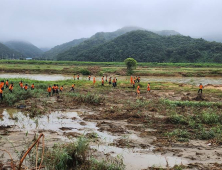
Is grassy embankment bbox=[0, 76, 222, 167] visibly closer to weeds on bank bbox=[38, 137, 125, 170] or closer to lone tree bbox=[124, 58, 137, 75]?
weeds on bank bbox=[38, 137, 125, 170]

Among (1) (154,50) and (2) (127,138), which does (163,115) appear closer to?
(2) (127,138)

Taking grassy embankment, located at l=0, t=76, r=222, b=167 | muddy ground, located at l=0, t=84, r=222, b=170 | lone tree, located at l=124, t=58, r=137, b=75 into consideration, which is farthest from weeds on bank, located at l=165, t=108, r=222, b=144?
lone tree, located at l=124, t=58, r=137, b=75

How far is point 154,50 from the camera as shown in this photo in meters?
89.5

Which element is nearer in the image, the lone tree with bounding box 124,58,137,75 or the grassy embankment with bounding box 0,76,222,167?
the grassy embankment with bounding box 0,76,222,167

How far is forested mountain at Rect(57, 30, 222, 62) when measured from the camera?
261 ft

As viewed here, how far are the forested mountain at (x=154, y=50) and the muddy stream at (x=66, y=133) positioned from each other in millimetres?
76353

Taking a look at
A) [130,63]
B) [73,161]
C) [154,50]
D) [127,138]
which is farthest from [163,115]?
[154,50]

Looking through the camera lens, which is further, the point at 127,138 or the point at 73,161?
the point at 127,138

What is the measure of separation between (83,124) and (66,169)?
14.9 feet

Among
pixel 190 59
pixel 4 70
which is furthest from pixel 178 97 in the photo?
pixel 190 59

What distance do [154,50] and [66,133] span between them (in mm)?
85969

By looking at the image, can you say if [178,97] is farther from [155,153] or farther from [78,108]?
[155,153]

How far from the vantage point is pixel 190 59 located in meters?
79.2

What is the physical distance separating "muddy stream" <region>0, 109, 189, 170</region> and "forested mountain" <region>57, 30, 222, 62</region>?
7635 centimetres
